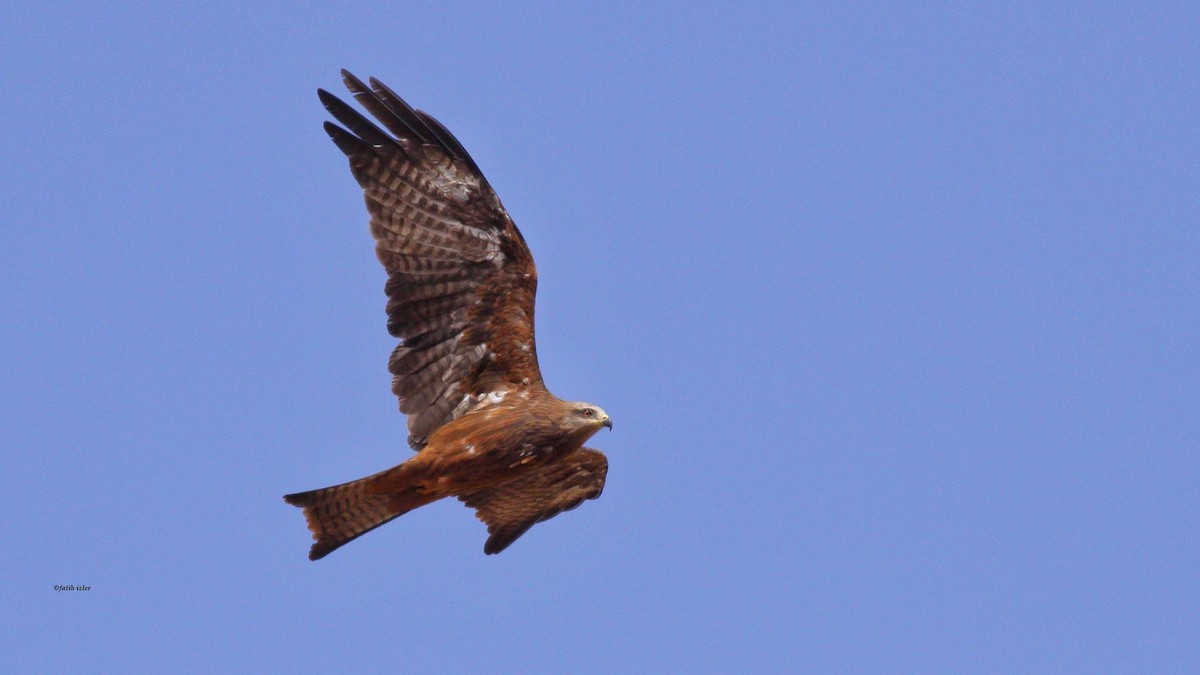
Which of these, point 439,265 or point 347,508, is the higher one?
point 439,265

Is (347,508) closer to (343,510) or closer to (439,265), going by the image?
(343,510)

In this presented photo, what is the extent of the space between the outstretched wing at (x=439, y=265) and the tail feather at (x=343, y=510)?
56 centimetres

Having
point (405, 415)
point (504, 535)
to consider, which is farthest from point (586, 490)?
point (405, 415)

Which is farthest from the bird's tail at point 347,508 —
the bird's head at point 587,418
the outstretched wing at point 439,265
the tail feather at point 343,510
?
the bird's head at point 587,418

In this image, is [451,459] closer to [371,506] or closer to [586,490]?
[371,506]

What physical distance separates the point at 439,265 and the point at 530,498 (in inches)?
105

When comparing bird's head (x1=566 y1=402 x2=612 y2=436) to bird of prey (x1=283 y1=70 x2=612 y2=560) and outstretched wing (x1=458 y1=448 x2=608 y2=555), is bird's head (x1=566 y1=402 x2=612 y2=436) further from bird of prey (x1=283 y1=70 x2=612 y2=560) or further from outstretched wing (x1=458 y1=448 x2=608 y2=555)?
outstretched wing (x1=458 y1=448 x2=608 y2=555)

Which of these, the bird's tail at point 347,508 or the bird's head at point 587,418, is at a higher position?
the bird's head at point 587,418

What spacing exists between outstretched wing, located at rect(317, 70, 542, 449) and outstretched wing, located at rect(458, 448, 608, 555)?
143 cm

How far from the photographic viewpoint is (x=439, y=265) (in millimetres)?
14930

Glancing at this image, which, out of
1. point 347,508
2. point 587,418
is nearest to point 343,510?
point 347,508

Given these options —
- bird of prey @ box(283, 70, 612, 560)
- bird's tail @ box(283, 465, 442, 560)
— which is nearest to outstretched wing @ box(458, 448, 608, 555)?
bird of prey @ box(283, 70, 612, 560)

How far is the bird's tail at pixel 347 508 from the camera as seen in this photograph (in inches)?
579

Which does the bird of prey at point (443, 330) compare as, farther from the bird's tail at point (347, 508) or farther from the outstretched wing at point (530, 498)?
the outstretched wing at point (530, 498)
